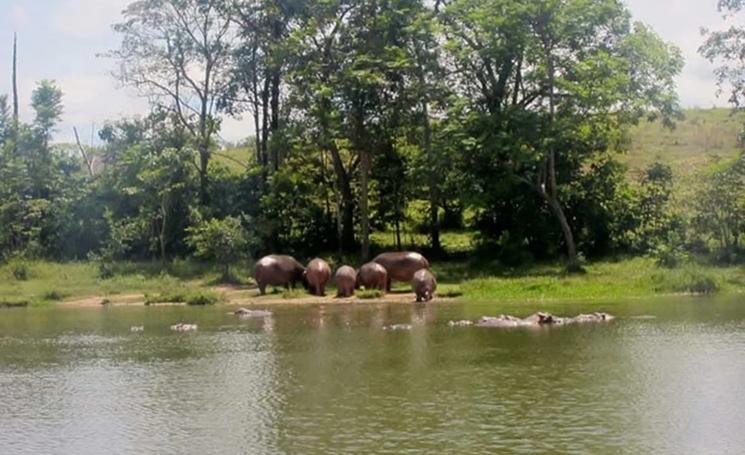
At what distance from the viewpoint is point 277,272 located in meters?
34.9

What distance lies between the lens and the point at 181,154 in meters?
42.4

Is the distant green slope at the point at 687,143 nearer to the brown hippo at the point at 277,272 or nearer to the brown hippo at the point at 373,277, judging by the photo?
the brown hippo at the point at 373,277

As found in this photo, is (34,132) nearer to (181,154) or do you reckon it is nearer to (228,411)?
(181,154)

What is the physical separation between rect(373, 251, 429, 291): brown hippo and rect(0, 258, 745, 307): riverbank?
1.70ft

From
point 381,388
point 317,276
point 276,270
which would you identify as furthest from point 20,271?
point 381,388

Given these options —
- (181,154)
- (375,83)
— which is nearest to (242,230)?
(181,154)

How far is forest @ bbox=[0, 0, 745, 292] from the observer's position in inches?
1457

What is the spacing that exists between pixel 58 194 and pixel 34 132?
4343 millimetres

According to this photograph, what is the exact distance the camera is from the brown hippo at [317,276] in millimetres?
33969

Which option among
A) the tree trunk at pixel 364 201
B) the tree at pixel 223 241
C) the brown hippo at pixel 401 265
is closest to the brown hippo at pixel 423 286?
the brown hippo at pixel 401 265

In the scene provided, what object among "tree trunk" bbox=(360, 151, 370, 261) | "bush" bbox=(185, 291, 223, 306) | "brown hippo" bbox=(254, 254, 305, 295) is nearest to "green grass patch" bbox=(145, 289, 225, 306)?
"bush" bbox=(185, 291, 223, 306)

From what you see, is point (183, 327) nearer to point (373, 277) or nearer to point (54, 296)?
point (373, 277)

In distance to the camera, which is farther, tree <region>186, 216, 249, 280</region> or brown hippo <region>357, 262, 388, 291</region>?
tree <region>186, 216, 249, 280</region>

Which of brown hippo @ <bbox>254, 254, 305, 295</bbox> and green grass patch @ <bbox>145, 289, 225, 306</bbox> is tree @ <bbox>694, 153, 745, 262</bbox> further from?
green grass patch @ <bbox>145, 289, 225, 306</bbox>
